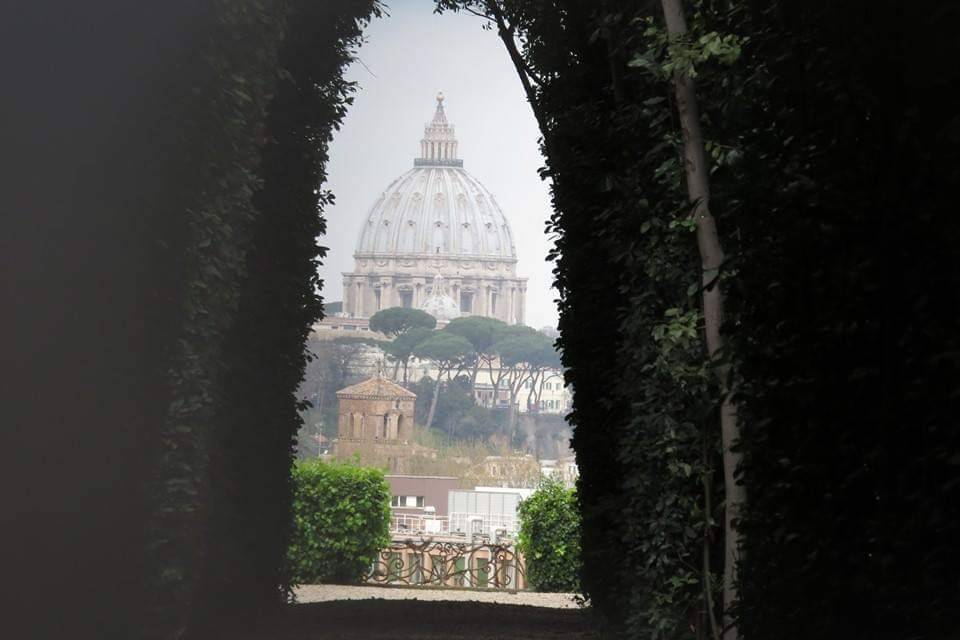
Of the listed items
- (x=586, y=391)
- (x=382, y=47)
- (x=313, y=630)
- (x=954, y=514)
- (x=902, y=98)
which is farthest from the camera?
(x=382, y=47)

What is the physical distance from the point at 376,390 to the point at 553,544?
80.8 meters

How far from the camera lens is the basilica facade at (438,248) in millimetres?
159125

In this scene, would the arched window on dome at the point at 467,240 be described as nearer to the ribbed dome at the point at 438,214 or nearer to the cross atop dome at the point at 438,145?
the ribbed dome at the point at 438,214

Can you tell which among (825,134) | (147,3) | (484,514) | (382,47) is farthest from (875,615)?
(382,47)

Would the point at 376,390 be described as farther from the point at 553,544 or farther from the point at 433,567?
the point at 553,544

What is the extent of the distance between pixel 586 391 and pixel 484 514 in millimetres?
47125

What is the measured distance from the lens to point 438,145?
17950 cm

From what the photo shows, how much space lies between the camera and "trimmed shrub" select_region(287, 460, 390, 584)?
2122 cm

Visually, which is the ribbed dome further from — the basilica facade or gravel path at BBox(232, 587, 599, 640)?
gravel path at BBox(232, 587, 599, 640)

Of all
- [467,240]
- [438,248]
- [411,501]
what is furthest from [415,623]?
[467,240]

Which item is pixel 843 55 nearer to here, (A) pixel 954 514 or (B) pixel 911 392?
(B) pixel 911 392

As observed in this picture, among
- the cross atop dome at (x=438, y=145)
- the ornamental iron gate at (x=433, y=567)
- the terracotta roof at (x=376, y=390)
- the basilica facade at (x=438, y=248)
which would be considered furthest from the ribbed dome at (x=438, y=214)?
the ornamental iron gate at (x=433, y=567)

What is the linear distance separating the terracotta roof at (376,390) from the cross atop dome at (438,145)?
7588 cm

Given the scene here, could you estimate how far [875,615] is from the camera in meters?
4.13
